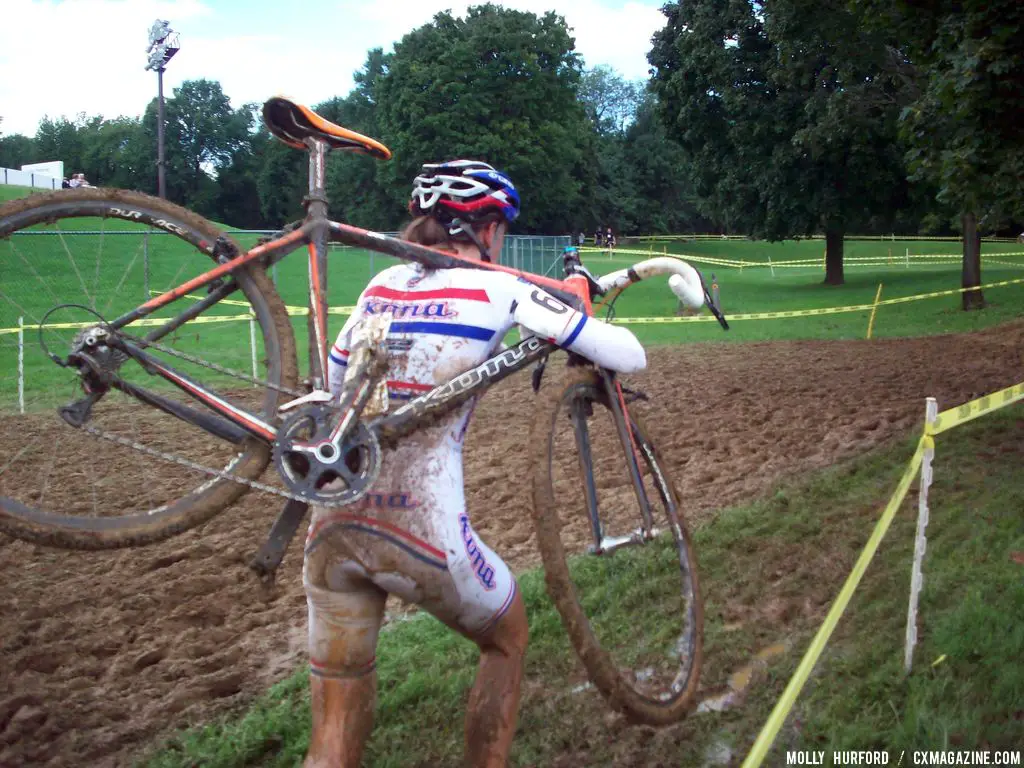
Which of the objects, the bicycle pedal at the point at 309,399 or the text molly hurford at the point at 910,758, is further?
the text molly hurford at the point at 910,758

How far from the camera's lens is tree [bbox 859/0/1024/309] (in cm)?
795

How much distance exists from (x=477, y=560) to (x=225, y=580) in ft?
13.7

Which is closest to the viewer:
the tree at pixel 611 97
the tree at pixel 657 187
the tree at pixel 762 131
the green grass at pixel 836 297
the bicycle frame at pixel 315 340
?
the bicycle frame at pixel 315 340

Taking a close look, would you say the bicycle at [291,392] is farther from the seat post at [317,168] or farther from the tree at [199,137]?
the tree at [199,137]

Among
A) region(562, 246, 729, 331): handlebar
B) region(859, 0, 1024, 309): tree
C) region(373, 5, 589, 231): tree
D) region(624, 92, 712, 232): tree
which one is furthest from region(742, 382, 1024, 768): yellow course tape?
region(624, 92, 712, 232): tree

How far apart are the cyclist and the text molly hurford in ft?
5.21

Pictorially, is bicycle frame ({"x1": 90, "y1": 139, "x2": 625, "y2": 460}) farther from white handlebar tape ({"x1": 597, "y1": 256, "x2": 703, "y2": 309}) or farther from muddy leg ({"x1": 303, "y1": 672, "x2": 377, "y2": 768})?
muddy leg ({"x1": 303, "y1": 672, "x2": 377, "y2": 768})

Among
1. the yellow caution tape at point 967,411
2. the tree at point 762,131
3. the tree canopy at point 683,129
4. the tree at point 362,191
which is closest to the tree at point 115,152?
the tree canopy at point 683,129

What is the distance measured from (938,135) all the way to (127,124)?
64074 mm

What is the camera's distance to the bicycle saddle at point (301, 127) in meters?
3.44

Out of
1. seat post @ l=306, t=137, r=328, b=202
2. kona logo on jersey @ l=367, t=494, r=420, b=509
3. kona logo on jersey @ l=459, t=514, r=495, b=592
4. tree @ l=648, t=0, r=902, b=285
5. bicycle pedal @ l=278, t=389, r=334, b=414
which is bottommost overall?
kona logo on jersey @ l=459, t=514, r=495, b=592

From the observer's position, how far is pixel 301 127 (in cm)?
350

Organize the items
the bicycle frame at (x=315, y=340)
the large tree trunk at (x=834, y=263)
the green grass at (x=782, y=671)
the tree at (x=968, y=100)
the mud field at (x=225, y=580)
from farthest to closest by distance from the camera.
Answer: the large tree trunk at (x=834, y=263) < the tree at (x=968, y=100) < the mud field at (x=225, y=580) < the green grass at (x=782, y=671) < the bicycle frame at (x=315, y=340)

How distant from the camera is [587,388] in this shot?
3754 mm
